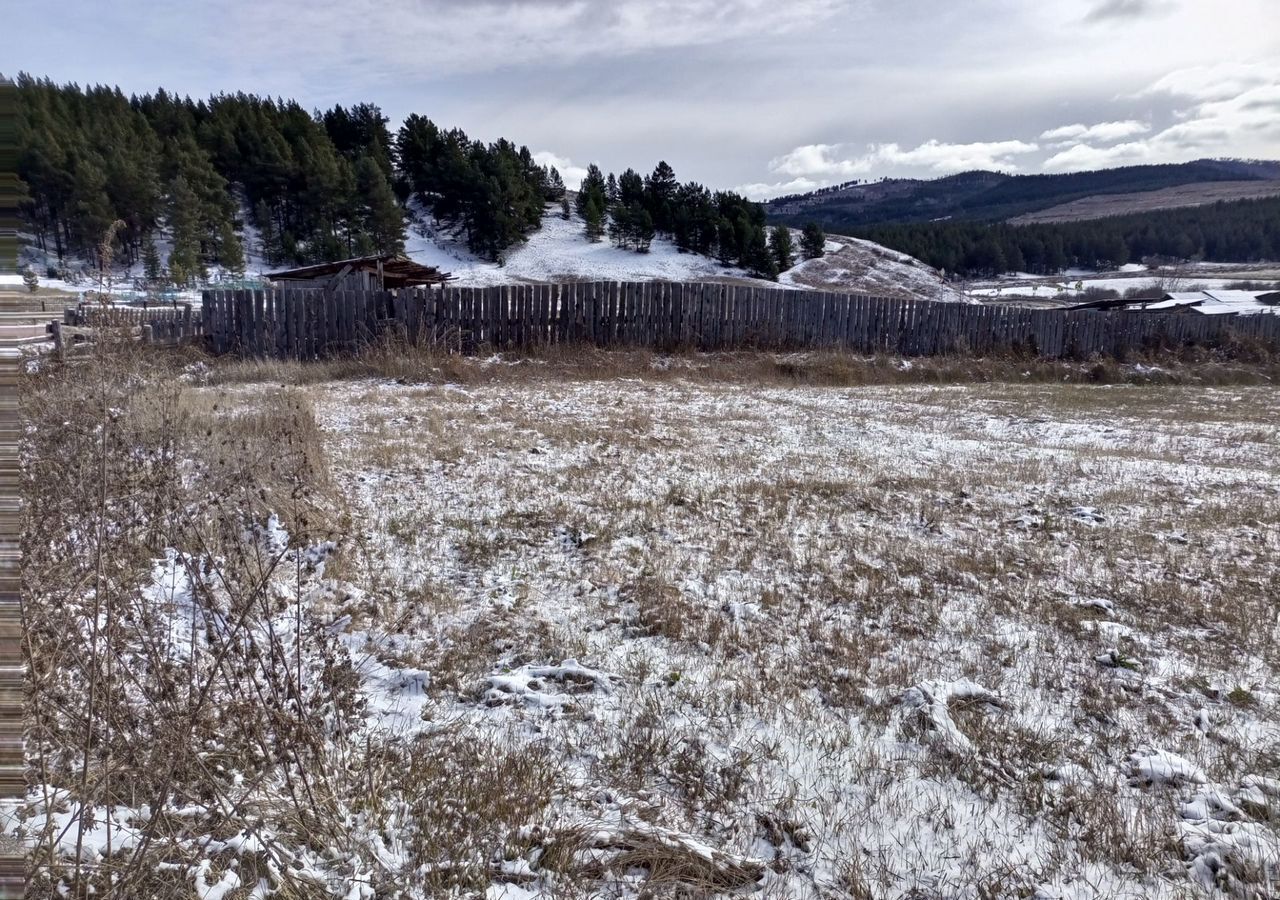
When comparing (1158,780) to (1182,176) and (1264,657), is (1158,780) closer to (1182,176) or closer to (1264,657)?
(1264,657)

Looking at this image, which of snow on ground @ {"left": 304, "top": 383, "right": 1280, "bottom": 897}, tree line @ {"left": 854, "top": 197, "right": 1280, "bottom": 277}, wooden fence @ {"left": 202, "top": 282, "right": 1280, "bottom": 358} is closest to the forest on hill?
wooden fence @ {"left": 202, "top": 282, "right": 1280, "bottom": 358}

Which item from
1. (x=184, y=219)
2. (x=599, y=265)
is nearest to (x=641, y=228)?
(x=599, y=265)

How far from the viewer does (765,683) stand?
3834 mm

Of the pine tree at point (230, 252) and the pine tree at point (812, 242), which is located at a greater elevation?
the pine tree at point (812, 242)

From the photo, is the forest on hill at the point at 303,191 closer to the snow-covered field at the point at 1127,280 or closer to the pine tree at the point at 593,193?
the pine tree at the point at 593,193

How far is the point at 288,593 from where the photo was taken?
14.9 ft

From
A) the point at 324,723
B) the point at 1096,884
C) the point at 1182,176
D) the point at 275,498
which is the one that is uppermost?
the point at 1182,176

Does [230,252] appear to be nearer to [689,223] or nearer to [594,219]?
[594,219]

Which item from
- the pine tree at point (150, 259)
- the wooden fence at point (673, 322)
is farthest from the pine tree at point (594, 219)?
the wooden fence at point (673, 322)

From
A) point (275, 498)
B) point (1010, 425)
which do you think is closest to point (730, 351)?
point (1010, 425)

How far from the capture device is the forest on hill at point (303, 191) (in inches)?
1423

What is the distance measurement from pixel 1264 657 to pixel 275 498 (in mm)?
6711

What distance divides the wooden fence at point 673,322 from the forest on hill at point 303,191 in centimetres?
2132

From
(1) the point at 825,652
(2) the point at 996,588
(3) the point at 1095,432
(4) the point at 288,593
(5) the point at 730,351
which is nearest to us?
(1) the point at 825,652
